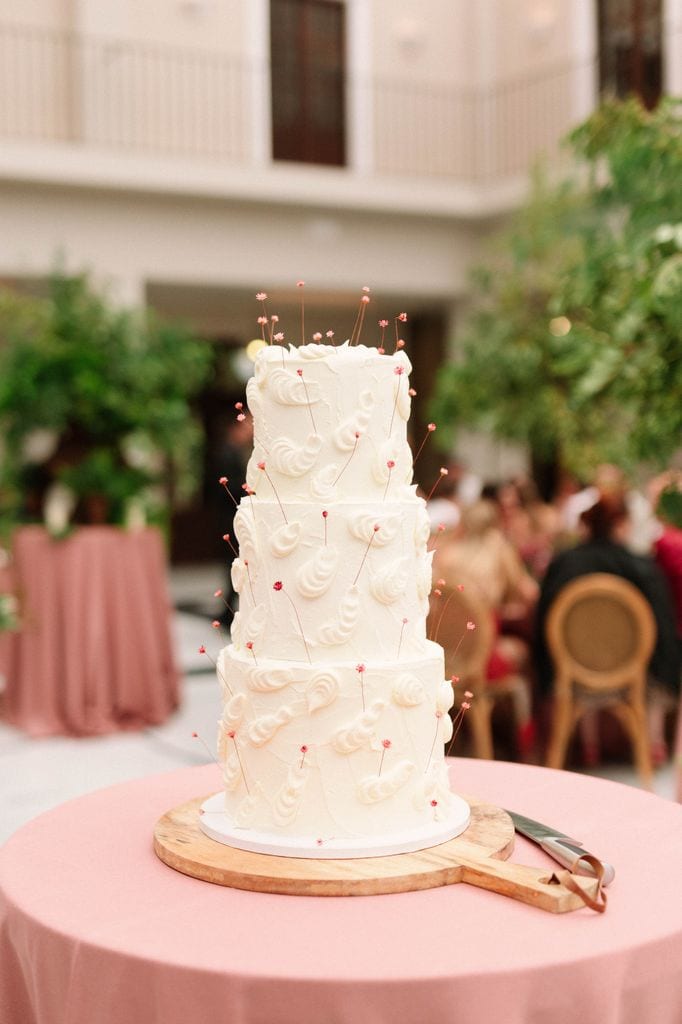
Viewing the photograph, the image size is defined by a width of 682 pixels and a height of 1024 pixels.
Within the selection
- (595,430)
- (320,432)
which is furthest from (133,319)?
(320,432)

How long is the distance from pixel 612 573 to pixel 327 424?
3.78 m

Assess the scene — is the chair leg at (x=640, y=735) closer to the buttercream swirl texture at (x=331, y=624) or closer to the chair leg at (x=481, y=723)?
the chair leg at (x=481, y=723)

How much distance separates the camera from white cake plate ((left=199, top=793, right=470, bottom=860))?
215cm

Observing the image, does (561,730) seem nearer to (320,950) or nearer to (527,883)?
(527,883)

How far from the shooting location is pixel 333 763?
2.22 m

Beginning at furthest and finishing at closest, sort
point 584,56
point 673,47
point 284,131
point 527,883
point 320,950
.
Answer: point 284,131, point 584,56, point 673,47, point 527,883, point 320,950

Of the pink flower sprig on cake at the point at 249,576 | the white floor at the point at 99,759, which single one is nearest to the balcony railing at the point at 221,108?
the white floor at the point at 99,759

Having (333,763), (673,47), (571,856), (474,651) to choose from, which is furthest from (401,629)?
(673,47)

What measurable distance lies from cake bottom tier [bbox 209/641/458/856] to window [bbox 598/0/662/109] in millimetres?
11671

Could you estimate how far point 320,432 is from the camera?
2.29 m

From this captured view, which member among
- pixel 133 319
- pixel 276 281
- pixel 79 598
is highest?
pixel 276 281

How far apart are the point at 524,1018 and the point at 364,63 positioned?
538 inches

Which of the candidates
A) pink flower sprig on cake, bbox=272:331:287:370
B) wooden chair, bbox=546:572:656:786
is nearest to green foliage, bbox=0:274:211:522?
wooden chair, bbox=546:572:656:786

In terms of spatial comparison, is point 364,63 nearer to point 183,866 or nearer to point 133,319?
point 133,319
